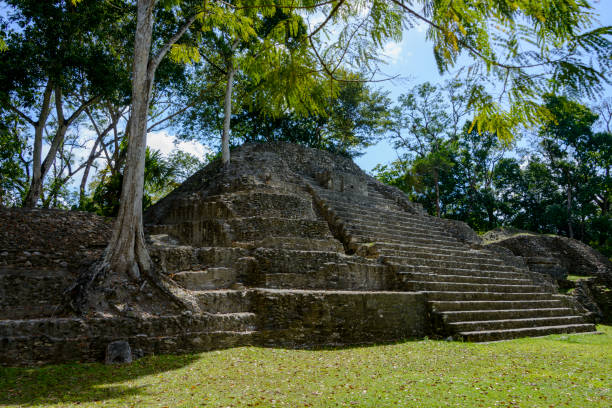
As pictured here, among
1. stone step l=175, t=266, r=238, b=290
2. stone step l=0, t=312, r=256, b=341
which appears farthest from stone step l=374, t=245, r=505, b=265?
stone step l=0, t=312, r=256, b=341

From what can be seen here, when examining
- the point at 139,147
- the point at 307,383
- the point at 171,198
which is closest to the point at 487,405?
the point at 307,383

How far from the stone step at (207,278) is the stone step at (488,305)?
3860mm

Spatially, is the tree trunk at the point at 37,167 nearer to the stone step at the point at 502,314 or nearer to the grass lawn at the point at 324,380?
the grass lawn at the point at 324,380

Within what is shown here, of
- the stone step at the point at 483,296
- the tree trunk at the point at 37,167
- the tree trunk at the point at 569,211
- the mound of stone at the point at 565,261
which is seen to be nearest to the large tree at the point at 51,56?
the tree trunk at the point at 37,167

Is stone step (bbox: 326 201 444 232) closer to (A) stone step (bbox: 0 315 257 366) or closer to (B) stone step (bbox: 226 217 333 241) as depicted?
(B) stone step (bbox: 226 217 333 241)

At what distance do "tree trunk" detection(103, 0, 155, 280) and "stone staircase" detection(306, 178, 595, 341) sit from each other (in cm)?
499

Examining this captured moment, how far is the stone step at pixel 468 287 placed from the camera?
811 cm

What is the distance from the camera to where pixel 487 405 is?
3492mm

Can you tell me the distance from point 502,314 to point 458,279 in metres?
1.19

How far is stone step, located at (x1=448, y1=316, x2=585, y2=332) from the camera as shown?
288 inches

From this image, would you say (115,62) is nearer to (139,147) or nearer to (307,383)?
(139,147)

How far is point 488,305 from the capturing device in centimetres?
861

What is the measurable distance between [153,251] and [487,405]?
224 inches

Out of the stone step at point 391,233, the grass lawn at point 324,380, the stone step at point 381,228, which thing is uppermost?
the stone step at point 381,228
